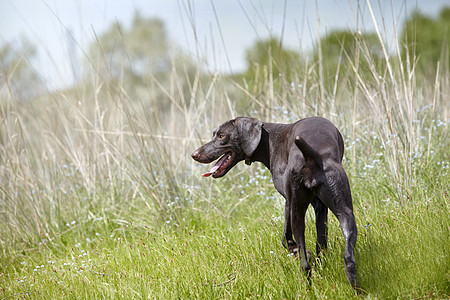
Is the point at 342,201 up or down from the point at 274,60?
down

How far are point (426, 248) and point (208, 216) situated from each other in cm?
269

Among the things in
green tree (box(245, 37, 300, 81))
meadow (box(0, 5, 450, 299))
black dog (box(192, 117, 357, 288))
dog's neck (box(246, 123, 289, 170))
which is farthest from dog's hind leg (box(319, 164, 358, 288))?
A: green tree (box(245, 37, 300, 81))

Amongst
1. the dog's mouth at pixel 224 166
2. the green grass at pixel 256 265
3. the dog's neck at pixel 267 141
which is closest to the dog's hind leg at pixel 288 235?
the green grass at pixel 256 265

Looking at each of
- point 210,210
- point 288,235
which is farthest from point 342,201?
point 210,210

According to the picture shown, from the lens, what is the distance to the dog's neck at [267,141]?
3.54 metres

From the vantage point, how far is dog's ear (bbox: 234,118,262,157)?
11.8 feet

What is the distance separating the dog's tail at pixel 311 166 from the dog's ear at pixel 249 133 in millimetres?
769

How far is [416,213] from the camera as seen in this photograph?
3859 mm

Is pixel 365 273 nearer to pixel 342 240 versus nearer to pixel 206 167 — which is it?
pixel 342 240

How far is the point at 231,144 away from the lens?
3.72 m

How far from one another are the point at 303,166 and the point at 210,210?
2751 mm

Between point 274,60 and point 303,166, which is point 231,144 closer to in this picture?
point 303,166

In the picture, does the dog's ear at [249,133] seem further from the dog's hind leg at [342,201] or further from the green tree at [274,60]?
the green tree at [274,60]

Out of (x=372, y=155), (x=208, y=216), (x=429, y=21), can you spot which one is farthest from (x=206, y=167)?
(x=429, y=21)
